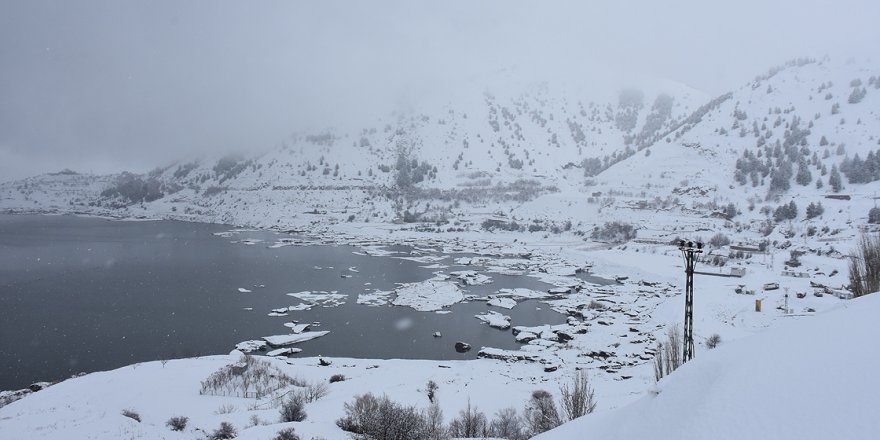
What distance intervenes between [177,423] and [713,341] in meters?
26.4

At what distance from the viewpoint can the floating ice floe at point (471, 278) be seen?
1938 inches

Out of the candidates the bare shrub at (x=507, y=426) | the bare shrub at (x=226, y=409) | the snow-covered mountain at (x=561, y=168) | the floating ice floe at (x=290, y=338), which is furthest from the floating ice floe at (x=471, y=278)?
the snow-covered mountain at (x=561, y=168)

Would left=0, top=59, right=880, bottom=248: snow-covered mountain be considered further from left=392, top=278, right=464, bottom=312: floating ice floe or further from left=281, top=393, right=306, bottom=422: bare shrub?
left=281, top=393, right=306, bottom=422: bare shrub

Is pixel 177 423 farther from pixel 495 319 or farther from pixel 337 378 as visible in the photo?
pixel 495 319

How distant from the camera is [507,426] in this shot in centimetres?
1709

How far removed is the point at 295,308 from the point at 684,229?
65464 mm

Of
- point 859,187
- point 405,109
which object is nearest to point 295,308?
point 859,187

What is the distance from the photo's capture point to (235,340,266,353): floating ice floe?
29339mm

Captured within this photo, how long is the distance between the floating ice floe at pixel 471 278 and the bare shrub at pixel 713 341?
25.1 meters

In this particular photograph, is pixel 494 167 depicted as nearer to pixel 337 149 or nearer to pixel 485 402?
pixel 337 149

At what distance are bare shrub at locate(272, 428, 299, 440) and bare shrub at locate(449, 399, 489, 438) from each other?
5514mm

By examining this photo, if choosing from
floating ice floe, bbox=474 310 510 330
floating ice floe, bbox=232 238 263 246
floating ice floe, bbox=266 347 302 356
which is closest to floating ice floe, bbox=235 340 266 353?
floating ice floe, bbox=266 347 302 356

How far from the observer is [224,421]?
52.0 feet

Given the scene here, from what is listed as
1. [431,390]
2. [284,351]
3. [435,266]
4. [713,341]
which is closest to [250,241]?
[435,266]
